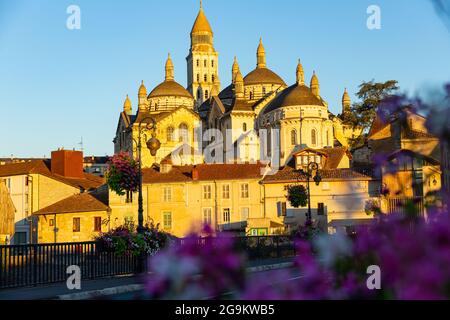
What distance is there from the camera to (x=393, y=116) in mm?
4414

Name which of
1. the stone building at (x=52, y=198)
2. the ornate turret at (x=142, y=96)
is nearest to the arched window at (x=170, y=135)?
the ornate turret at (x=142, y=96)

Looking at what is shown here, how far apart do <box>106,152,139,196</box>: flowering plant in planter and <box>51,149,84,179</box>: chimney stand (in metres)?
53.9

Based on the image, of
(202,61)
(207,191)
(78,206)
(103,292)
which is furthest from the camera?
(202,61)

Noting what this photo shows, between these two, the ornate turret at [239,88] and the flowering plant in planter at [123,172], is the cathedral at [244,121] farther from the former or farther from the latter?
the flowering plant in planter at [123,172]

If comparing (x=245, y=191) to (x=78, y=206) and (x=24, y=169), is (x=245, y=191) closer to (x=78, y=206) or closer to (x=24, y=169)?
(x=78, y=206)

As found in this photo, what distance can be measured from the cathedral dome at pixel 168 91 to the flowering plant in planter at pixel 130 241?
118915 millimetres

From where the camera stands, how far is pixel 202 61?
158000 mm

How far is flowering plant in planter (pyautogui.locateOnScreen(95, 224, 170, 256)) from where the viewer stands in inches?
788

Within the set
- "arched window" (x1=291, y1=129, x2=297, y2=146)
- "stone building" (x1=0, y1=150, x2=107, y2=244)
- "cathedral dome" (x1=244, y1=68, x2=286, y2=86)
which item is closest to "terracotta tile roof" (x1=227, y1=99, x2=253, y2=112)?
"arched window" (x1=291, y1=129, x2=297, y2=146)

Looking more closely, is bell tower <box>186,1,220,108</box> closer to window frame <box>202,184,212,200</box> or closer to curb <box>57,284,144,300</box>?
window frame <box>202,184,212,200</box>

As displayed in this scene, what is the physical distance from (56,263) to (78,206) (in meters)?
42.9

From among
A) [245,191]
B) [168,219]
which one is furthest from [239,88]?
[168,219]

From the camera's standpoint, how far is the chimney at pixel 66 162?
76875 millimetres
